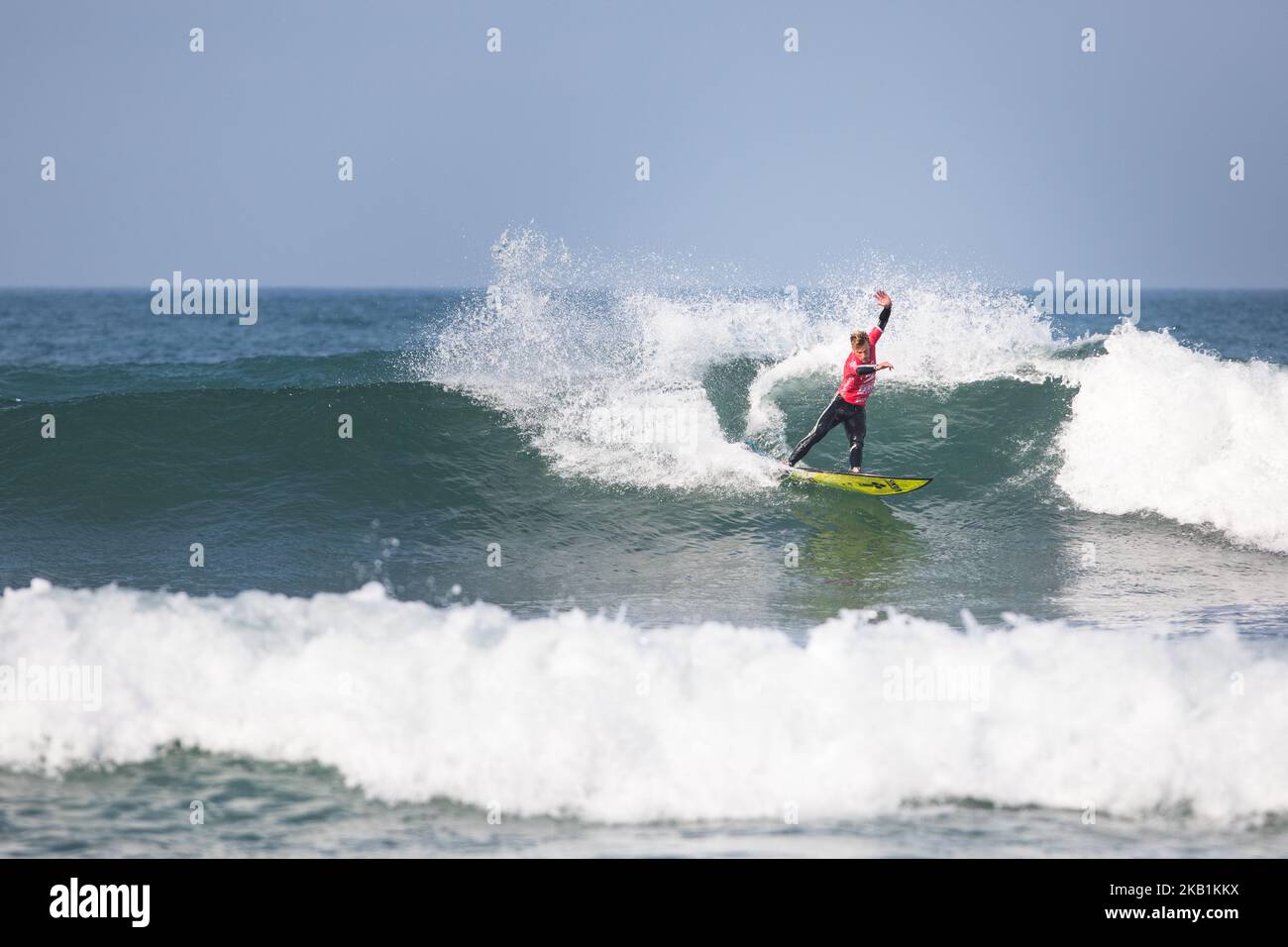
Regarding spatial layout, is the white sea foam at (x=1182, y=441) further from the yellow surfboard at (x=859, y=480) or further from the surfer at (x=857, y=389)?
the surfer at (x=857, y=389)

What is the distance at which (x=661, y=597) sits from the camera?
9.80m

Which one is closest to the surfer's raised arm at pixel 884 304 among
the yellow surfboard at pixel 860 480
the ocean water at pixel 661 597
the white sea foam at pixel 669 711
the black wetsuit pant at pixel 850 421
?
the black wetsuit pant at pixel 850 421

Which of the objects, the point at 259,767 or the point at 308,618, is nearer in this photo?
the point at 259,767

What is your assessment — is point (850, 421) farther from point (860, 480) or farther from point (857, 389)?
point (860, 480)

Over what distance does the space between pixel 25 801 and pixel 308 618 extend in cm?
201

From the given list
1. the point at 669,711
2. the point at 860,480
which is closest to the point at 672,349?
the point at 860,480

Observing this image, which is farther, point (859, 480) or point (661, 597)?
point (859, 480)

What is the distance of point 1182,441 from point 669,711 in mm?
9265

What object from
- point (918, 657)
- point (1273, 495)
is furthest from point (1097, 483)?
point (918, 657)

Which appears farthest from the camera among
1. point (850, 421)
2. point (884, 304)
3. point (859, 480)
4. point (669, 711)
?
point (859, 480)

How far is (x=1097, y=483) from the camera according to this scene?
43.8 ft

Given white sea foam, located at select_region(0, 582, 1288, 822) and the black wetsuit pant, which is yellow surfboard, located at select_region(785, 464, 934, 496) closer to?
the black wetsuit pant

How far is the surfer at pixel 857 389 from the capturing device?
1203 cm
